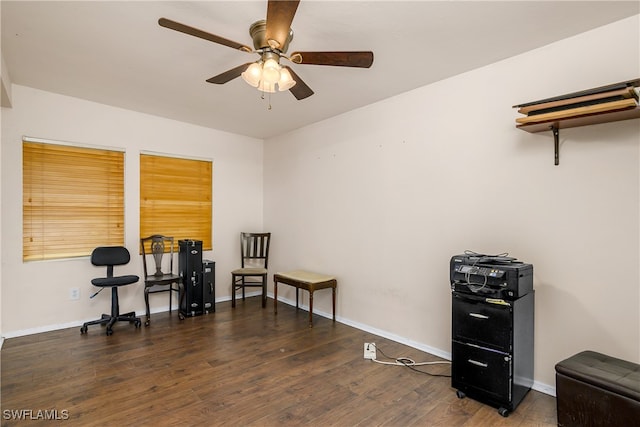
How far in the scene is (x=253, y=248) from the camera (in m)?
5.11

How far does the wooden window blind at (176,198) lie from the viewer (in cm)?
429

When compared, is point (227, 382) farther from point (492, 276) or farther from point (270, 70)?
point (270, 70)

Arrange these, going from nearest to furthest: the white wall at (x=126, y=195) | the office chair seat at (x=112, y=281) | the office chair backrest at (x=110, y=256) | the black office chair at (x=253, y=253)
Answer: the white wall at (x=126, y=195) → the office chair seat at (x=112, y=281) → the office chair backrest at (x=110, y=256) → the black office chair at (x=253, y=253)

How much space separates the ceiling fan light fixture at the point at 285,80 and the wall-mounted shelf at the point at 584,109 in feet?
5.18

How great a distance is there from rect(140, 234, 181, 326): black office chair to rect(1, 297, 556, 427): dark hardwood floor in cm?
53

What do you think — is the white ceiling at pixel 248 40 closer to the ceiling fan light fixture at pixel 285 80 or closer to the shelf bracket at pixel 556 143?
the ceiling fan light fixture at pixel 285 80

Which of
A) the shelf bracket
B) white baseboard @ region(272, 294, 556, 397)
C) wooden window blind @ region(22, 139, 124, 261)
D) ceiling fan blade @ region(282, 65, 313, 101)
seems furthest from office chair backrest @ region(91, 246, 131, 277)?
the shelf bracket

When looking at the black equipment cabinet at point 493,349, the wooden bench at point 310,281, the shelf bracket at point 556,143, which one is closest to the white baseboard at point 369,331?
the black equipment cabinet at point 493,349

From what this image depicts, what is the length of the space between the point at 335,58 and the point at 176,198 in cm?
335

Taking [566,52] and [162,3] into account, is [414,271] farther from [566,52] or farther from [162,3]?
[162,3]

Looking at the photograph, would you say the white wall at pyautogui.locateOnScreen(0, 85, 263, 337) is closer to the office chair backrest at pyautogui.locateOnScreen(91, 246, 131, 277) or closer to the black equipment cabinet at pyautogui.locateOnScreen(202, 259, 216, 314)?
the office chair backrest at pyautogui.locateOnScreen(91, 246, 131, 277)

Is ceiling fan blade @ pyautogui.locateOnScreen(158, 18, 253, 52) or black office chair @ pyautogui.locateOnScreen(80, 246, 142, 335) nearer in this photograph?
ceiling fan blade @ pyautogui.locateOnScreen(158, 18, 253, 52)

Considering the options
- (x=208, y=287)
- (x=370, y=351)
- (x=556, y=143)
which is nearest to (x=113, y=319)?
(x=208, y=287)

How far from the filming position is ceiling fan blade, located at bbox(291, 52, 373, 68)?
201cm
